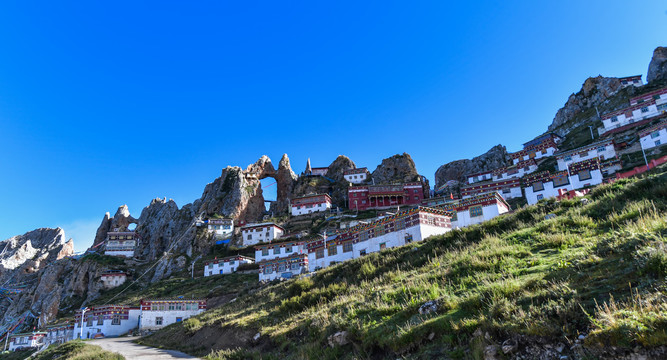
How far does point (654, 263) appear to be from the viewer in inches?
307

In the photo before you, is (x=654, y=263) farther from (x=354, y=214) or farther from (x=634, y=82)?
(x=634, y=82)

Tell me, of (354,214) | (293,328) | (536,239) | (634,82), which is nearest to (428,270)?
(536,239)

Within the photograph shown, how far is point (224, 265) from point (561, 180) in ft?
210

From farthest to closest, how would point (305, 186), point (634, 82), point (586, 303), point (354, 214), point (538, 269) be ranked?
point (305, 186) < point (634, 82) < point (354, 214) < point (538, 269) < point (586, 303)

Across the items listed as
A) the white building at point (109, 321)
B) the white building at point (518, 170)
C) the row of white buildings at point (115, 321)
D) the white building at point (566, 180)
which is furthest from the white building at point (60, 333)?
the white building at point (518, 170)

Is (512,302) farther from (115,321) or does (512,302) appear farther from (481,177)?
(481,177)

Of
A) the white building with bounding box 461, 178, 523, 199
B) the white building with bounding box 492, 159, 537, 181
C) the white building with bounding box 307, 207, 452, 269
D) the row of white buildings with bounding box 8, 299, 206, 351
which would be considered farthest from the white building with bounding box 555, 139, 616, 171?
the row of white buildings with bounding box 8, 299, 206, 351

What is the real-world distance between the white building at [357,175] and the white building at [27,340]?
80.7 m

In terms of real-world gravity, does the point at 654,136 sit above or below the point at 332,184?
below

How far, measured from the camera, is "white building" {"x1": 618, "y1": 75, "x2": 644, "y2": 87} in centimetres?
10488

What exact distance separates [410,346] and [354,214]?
7537cm

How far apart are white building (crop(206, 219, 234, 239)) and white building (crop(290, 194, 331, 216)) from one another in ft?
57.4

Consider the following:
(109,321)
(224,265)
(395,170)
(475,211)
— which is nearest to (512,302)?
(475,211)

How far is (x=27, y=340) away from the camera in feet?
203
